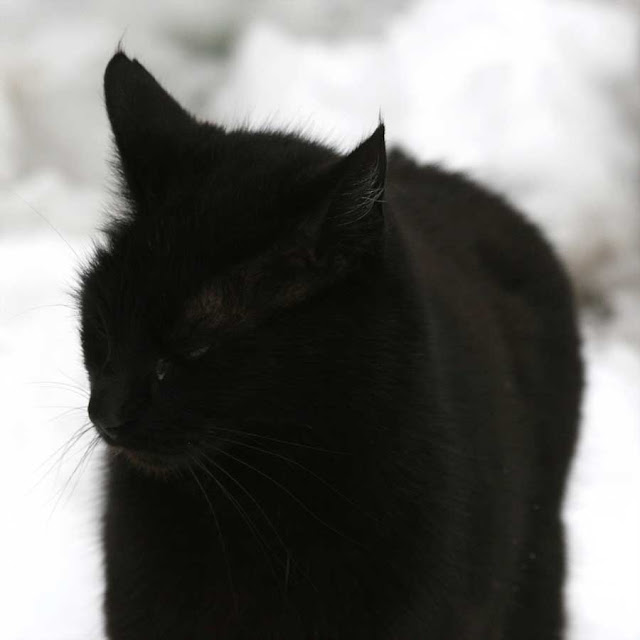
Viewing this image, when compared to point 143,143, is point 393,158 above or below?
above

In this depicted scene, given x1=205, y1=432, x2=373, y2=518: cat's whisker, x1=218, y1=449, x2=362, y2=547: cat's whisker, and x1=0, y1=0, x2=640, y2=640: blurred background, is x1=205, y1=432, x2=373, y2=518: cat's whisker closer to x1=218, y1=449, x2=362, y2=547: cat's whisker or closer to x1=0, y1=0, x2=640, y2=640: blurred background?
x1=218, y1=449, x2=362, y2=547: cat's whisker

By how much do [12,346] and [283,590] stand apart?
132 centimetres

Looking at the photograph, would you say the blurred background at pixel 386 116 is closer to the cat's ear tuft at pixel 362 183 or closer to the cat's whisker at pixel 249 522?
the cat's whisker at pixel 249 522

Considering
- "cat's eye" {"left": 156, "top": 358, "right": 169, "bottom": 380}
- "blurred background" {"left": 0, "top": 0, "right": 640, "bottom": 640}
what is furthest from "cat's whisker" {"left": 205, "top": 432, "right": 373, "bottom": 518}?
"blurred background" {"left": 0, "top": 0, "right": 640, "bottom": 640}

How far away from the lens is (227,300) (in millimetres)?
1271

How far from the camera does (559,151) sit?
3.21 m

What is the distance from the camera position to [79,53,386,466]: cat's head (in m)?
1.26

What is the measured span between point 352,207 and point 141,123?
349 mm

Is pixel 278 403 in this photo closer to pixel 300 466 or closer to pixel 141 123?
pixel 300 466

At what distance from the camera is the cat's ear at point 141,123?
4.55ft

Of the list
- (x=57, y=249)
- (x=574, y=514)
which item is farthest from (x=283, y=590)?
(x=57, y=249)

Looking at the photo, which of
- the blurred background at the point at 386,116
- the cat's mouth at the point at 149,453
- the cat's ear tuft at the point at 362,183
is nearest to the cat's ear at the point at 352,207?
the cat's ear tuft at the point at 362,183

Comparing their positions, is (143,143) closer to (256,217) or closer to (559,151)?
(256,217)

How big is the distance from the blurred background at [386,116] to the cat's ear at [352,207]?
1.24 m
